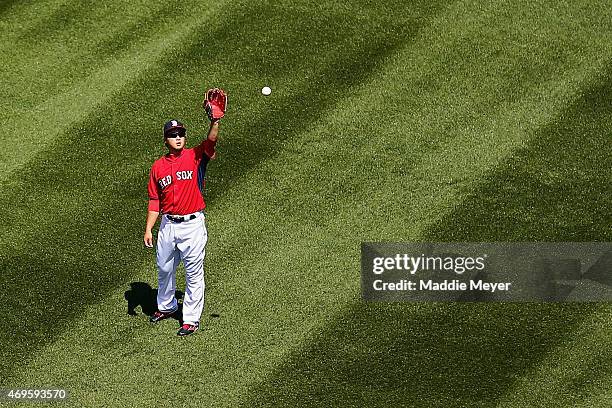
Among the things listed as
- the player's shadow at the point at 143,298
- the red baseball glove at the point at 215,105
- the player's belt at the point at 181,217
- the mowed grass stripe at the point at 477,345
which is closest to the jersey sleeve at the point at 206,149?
the red baseball glove at the point at 215,105

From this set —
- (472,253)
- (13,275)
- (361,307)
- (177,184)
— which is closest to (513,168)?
(472,253)

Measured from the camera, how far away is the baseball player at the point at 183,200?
11297mm

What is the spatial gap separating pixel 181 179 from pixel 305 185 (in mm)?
2644

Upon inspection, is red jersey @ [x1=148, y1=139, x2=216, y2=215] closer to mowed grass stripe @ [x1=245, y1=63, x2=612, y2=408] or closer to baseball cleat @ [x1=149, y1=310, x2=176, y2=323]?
baseball cleat @ [x1=149, y1=310, x2=176, y2=323]

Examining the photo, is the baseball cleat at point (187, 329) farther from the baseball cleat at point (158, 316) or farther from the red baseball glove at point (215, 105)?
the red baseball glove at point (215, 105)

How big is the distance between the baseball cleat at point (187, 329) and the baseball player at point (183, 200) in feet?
0.64

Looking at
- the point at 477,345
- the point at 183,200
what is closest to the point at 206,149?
the point at 183,200

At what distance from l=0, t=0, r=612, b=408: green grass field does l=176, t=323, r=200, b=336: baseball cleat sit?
140 millimetres

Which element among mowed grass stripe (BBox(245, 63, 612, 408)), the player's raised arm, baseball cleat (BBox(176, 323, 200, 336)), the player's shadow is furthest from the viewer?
the player's shadow

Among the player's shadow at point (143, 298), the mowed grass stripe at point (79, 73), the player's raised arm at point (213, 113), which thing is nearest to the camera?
the player's raised arm at point (213, 113)

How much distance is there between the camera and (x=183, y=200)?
1134 cm

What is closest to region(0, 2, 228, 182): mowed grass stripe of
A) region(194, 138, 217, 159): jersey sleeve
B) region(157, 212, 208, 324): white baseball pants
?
region(157, 212, 208, 324): white baseball pants

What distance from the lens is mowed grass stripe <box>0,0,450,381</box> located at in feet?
40.6

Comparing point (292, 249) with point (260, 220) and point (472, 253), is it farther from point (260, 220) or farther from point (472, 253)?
point (472, 253)
